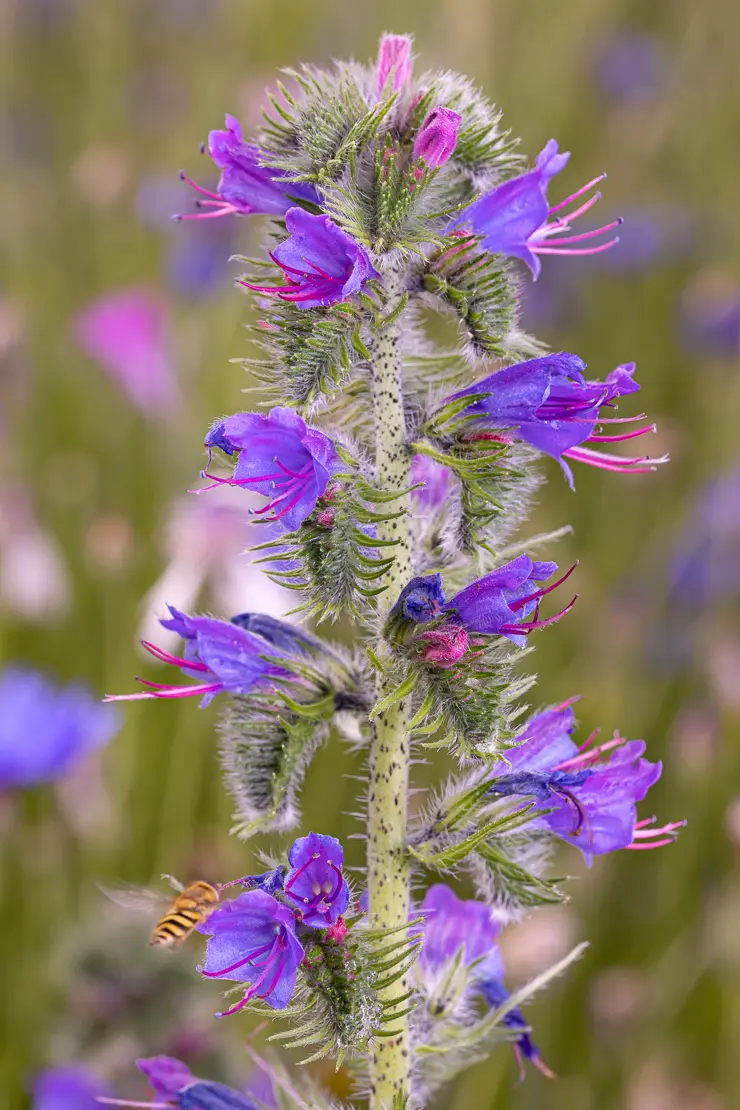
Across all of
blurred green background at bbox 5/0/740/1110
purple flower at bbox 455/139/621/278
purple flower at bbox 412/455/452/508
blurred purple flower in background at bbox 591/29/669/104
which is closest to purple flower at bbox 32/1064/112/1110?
blurred green background at bbox 5/0/740/1110

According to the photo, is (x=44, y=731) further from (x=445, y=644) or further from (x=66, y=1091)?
(x=445, y=644)

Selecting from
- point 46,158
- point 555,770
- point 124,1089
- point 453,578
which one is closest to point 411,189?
point 453,578

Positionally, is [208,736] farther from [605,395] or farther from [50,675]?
[605,395]

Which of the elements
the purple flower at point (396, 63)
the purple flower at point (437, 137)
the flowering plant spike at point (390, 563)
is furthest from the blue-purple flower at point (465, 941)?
the purple flower at point (396, 63)

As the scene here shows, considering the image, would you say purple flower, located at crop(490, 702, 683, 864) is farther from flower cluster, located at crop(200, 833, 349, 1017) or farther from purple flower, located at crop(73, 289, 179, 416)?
purple flower, located at crop(73, 289, 179, 416)

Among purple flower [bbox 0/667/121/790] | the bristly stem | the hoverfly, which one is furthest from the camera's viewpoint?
Result: purple flower [bbox 0/667/121/790]

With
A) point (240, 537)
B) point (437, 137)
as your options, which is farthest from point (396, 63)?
point (240, 537)

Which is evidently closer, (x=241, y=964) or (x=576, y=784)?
(x=241, y=964)
